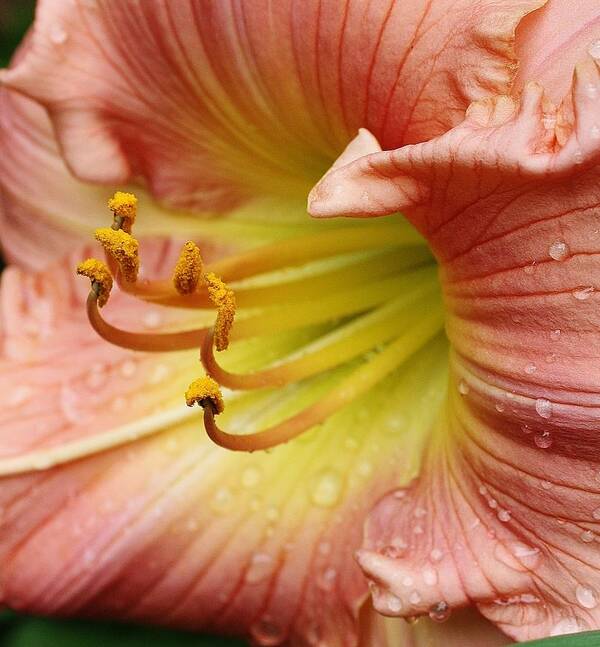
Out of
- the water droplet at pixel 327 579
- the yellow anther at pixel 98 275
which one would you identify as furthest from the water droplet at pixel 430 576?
the yellow anther at pixel 98 275

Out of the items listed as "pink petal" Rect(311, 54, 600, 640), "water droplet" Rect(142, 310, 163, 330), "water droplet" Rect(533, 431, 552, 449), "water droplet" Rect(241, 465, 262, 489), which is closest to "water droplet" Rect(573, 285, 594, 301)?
"pink petal" Rect(311, 54, 600, 640)

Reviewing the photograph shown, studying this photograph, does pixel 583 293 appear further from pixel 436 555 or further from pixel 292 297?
pixel 292 297

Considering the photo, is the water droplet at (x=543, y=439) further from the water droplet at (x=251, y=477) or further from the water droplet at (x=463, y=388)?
the water droplet at (x=251, y=477)

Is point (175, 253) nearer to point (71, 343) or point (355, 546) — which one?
point (71, 343)

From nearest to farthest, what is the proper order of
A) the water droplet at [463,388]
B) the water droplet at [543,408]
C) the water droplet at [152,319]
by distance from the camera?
1. the water droplet at [543,408]
2. the water droplet at [463,388]
3. the water droplet at [152,319]

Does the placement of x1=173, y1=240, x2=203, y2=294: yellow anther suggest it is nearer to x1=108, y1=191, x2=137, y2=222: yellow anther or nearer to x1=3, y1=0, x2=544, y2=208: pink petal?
x1=108, y1=191, x2=137, y2=222: yellow anther

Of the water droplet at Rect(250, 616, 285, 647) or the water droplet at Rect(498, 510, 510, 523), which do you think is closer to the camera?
the water droplet at Rect(498, 510, 510, 523)

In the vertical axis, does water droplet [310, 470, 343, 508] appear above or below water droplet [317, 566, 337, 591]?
above
